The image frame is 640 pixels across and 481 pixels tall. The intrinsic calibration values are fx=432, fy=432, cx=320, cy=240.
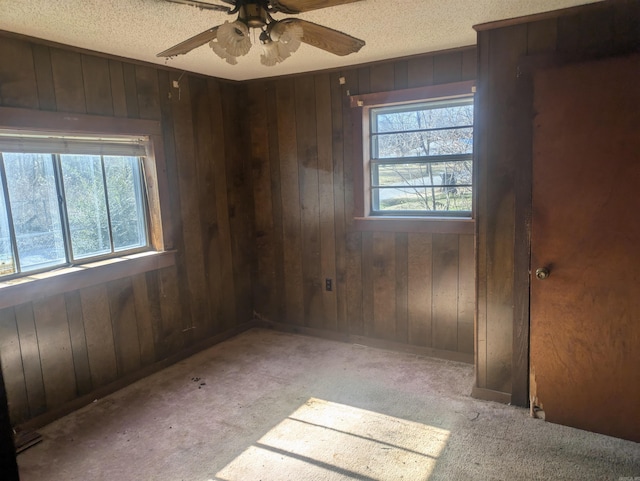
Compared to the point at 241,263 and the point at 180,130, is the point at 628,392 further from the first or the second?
the point at 180,130

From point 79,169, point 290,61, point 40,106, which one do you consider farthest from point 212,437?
point 290,61

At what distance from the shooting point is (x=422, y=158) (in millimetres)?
3277

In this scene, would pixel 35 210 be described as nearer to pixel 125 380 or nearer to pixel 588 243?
pixel 125 380

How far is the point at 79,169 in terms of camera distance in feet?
9.26

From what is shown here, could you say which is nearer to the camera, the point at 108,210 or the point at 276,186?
the point at 108,210

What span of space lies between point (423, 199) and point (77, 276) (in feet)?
8.15

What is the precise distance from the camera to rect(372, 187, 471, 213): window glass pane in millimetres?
3223

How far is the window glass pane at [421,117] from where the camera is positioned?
10.3 feet

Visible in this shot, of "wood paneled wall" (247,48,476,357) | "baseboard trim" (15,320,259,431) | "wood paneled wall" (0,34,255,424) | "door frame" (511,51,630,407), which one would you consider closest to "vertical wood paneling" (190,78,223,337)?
"wood paneled wall" (0,34,255,424)

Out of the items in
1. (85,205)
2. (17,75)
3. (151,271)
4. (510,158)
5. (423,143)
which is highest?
(17,75)

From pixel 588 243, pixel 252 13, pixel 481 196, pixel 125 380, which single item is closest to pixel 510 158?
pixel 481 196

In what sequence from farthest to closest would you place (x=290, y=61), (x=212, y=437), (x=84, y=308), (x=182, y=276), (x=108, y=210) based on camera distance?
(x=182, y=276)
(x=290, y=61)
(x=108, y=210)
(x=84, y=308)
(x=212, y=437)

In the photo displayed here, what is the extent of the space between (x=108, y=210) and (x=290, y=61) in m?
1.69

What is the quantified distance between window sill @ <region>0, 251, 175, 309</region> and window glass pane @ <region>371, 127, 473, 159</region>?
73.2 inches
